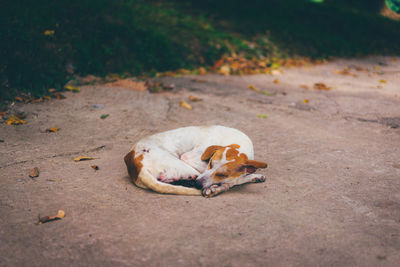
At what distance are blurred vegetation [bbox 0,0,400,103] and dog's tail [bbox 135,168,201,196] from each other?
2.95 metres

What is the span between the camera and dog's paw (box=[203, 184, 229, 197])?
A: 99.2 inches

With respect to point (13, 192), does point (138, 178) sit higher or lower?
higher

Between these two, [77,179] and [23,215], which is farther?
[77,179]

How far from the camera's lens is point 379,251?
188 cm

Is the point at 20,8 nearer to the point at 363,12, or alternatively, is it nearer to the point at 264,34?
the point at 264,34

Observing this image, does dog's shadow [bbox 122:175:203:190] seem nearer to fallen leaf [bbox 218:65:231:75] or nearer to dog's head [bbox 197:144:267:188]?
dog's head [bbox 197:144:267:188]

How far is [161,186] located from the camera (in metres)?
2.49

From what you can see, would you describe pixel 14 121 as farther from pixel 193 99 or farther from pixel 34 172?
pixel 193 99

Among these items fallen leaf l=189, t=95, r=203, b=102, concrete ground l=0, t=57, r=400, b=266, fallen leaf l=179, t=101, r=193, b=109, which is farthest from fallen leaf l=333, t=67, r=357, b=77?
fallen leaf l=179, t=101, r=193, b=109

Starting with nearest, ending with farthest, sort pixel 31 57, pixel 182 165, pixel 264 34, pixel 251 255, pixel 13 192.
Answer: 1. pixel 251 255
2. pixel 13 192
3. pixel 182 165
4. pixel 31 57
5. pixel 264 34

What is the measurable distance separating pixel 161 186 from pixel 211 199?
38 centimetres

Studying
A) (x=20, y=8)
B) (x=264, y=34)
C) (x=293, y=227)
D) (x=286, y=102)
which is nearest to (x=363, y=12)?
(x=264, y=34)

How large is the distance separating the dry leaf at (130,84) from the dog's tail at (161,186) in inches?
115

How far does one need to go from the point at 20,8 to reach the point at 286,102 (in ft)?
14.6
